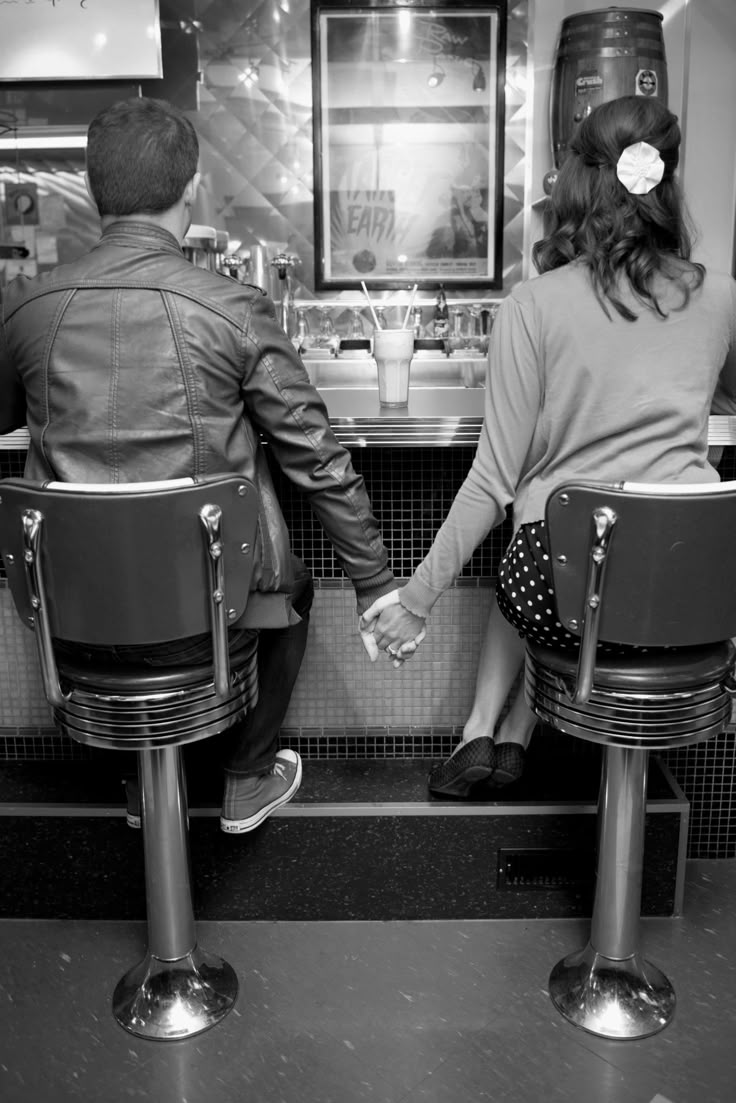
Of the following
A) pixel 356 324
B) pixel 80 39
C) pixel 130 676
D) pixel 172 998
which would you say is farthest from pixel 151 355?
pixel 80 39

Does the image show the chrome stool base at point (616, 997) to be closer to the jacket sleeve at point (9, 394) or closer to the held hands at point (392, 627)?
the held hands at point (392, 627)

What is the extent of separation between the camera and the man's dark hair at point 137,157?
163cm

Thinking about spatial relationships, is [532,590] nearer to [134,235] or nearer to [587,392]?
[587,392]

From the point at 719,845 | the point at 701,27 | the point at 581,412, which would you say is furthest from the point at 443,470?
the point at 701,27

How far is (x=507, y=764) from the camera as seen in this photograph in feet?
7.15

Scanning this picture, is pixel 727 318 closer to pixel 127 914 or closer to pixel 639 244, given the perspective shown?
pixel 639 244

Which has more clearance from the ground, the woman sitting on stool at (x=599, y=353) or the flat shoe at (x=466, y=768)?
the woman sitting on stool at (x=599, y=353)

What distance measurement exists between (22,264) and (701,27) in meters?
2.67

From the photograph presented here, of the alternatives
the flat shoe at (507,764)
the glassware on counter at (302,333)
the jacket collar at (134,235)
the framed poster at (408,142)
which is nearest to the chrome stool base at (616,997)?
the flat shoe at (507,764)

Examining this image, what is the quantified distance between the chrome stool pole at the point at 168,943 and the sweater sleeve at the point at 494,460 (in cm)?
57

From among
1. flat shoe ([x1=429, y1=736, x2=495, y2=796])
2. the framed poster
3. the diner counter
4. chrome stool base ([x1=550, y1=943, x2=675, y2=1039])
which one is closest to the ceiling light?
the framed poster

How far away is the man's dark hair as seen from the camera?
5.35ft

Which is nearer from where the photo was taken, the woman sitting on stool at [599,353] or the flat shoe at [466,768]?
the woman sitting on stool at [599,353]

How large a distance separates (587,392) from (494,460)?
Result: 0.20 metres
